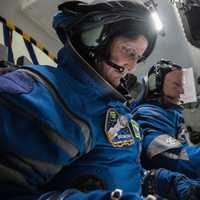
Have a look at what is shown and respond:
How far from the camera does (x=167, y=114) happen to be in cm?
193

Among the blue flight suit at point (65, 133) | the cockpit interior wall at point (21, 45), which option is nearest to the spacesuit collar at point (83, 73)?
the blue flight suit at point (65, 133)

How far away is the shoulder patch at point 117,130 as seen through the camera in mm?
978

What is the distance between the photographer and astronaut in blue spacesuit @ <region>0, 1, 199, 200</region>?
753mm

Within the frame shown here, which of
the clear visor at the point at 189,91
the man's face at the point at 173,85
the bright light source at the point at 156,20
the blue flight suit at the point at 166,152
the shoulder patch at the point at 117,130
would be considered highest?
the bright light source at the point at 156,20

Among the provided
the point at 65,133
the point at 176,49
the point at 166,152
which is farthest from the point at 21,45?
the point at 65,133

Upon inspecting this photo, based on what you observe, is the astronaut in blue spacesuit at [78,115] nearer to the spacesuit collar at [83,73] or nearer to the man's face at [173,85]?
the spacesuit collar at [83,73]

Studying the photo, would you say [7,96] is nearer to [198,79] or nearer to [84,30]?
[84,30]

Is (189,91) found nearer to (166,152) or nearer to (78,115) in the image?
(166,152)

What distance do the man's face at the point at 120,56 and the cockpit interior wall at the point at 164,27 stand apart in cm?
163

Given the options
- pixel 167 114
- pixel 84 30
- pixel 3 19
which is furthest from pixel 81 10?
pixel 3 19

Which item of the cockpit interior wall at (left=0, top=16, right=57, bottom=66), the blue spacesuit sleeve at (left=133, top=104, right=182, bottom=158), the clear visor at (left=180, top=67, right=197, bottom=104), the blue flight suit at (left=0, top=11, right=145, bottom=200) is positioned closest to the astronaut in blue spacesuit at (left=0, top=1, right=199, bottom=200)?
the blue flight suit at (left=0, top=11, right=145, bottom=200)

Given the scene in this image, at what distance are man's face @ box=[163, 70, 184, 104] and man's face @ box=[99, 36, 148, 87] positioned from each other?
3.27 ft

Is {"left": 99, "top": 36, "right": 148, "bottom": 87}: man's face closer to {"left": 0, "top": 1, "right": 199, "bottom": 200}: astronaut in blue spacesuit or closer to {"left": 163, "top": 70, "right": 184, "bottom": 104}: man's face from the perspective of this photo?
{"left": 0, "top": 1, "right": 199, "bottom": 200}: astronaut in blue spacesuit

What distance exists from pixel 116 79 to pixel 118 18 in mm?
187
